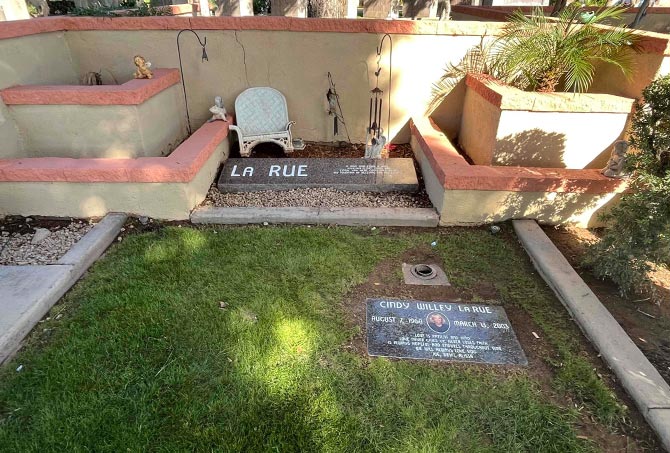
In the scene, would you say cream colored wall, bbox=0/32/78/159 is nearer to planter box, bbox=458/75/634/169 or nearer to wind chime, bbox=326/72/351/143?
wind chime, bbox=326/72/351/143

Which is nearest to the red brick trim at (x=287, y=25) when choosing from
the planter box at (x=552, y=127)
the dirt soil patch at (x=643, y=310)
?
the planter box at (x=552, y=127)

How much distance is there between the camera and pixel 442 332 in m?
2.76

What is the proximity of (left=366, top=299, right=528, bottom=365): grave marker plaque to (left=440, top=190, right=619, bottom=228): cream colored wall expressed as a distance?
1.22m

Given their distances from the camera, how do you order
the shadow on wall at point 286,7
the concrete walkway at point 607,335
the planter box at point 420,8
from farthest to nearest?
the planter box at point 420,8, the shadow on wall at point 286,7, the concrete walkway at point 607,335

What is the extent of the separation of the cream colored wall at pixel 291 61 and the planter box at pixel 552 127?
Answer: 1332 mm

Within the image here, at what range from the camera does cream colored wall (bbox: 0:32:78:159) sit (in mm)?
4148

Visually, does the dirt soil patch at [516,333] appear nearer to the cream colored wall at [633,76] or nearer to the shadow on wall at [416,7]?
the cream colored wall at [633,76]

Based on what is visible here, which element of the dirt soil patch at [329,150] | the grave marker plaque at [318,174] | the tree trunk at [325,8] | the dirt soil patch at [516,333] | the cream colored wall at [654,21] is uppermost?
the tree trunk at [325,8]

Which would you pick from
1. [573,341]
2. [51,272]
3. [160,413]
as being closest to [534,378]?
[573,341]

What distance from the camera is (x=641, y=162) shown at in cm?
312

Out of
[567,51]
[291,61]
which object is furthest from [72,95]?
[567,51]

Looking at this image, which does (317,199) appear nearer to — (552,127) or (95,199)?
(95,199)

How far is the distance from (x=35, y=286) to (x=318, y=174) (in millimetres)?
2849

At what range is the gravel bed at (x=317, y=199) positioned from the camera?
14.3ft
